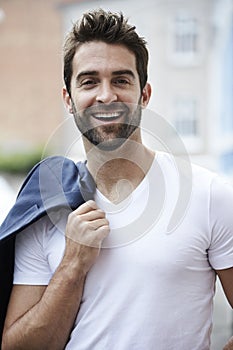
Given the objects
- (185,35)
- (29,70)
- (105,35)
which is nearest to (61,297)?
(105,35)

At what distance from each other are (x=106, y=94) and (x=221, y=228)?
0.36m

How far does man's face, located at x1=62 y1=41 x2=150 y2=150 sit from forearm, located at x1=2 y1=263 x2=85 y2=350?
29 centimetres

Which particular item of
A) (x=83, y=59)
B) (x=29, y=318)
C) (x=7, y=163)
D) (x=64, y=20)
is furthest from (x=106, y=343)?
(x=64, y=20)

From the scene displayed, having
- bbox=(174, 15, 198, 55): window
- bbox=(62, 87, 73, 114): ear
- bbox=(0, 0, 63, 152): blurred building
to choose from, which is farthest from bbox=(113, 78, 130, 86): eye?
bbox=(0, 0, 63, 152): blurred building

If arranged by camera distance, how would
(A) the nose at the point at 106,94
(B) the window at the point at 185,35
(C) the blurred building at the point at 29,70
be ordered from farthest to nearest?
(C) the blurred building at the point at 29,70 → (B) the window at the point at 185,35 → (A) the nose at the point at 106,94

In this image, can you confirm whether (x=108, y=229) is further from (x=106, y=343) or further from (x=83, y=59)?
(x=83, y=59)

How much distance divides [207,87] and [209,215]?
1133 cm

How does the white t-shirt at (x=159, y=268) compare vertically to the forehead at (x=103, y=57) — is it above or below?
below

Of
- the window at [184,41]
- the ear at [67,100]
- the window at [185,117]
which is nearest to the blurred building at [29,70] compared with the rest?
the window at [184,41]

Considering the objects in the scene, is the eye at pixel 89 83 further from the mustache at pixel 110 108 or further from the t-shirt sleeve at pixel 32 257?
the t-shirt sleeve at pixel 32 257

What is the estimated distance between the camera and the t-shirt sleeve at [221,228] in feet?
4.77

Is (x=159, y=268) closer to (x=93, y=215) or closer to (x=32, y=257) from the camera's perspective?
(x=93, y=215)

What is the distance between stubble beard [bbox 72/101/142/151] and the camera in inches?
57.4

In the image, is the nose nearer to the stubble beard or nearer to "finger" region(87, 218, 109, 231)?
the stubble beard
